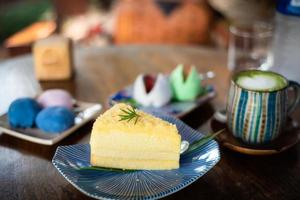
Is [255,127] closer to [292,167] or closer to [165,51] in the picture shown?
[292,167]

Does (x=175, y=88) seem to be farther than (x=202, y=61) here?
No

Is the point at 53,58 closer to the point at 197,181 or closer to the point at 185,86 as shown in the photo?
the point at 185,86

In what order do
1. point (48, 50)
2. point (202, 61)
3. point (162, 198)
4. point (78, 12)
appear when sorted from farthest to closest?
point (78, 12) → point (202, 61) → point (48, 50) → point (162, 198)

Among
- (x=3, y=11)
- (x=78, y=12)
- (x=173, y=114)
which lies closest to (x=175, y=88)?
(x=173, y=114)

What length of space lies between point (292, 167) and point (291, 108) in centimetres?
13

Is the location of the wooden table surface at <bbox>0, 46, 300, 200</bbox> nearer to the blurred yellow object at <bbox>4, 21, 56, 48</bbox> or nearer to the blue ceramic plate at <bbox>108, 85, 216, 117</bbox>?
the blue ceramic plate at <bbox>108, 85, 216, 117</bbox>

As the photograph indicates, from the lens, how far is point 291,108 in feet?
2.78

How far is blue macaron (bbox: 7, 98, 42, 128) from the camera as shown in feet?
2.81

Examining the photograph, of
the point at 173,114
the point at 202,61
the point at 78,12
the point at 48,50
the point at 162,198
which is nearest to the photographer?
the point at 162,198

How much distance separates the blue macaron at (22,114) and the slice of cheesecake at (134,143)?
0.21 m

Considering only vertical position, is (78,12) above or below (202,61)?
below

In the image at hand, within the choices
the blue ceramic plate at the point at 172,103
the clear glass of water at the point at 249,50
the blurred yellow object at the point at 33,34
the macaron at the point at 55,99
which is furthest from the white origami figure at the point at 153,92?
the blurred yellow object at the point at 33,34

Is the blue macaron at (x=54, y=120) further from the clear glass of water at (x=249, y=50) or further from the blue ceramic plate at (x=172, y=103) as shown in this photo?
the clear glass of water at (x=249, y=50)

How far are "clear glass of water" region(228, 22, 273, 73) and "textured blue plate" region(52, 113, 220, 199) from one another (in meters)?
0.54
